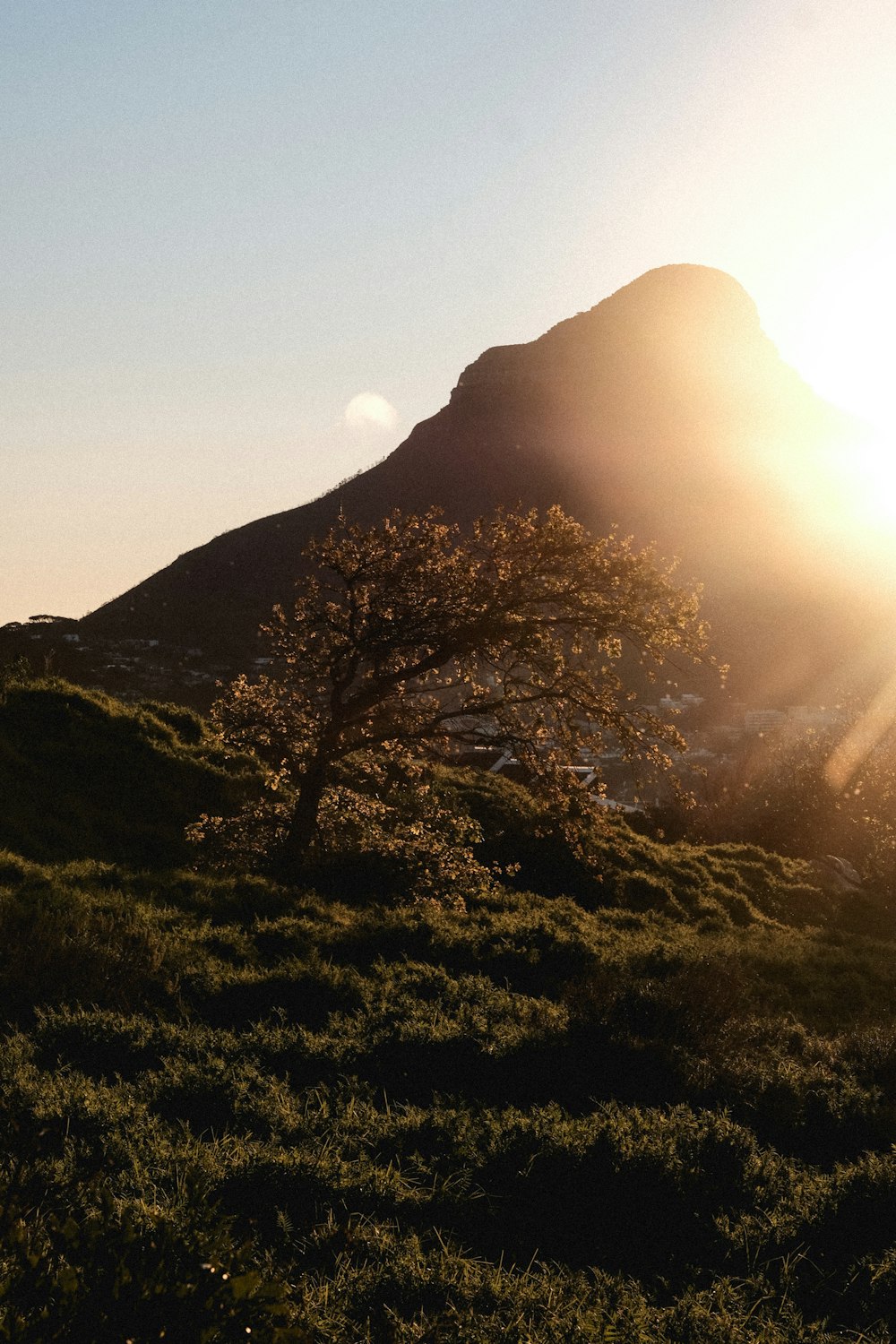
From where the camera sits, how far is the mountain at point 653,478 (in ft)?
332

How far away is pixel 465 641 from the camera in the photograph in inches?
584

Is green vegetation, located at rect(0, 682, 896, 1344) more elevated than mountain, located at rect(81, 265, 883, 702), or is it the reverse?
mountain, located at rect(81, 265, 883, 702)

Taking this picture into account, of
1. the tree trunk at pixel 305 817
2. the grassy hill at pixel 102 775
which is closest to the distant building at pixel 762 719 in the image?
the grassy hill at pixel 102 775

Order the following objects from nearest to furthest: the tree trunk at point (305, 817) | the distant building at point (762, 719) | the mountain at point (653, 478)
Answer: the tree trunk at point (305, 817) → the distant building at point (762, 719) → the mountain at point (653, 478)

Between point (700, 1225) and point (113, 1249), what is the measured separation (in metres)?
4.31

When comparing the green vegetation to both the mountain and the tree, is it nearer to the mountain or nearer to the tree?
the tree

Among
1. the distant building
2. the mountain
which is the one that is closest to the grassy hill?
the distant building

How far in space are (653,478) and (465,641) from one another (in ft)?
397

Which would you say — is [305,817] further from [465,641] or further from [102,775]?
[102,775]

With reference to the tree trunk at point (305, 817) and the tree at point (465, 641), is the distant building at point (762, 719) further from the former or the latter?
the tree trunk at point (305, 817)

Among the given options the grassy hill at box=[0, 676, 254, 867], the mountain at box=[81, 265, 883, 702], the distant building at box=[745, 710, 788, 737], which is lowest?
the distant building at box=[745, 710, 788, 737]

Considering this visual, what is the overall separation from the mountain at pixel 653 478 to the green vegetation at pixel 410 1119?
3120 inches

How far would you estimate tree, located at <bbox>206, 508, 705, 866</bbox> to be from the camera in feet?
46.6

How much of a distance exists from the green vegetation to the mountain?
79236mm
